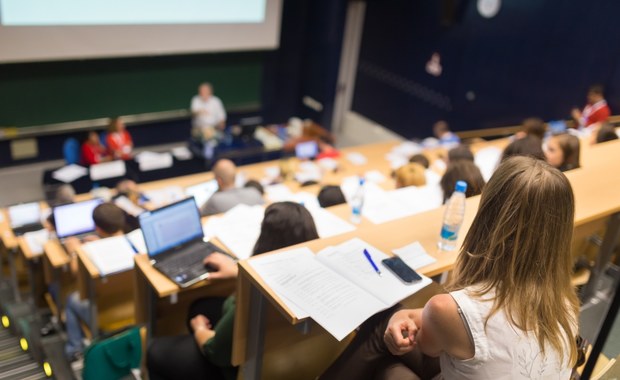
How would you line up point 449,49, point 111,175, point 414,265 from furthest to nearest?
point 449,49, point 111,175, point 414,265

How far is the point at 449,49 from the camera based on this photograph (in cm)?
766

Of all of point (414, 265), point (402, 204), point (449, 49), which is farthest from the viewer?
point (449, 49)

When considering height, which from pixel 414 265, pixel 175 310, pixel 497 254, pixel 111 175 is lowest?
pixel 111 175

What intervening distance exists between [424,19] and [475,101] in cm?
138

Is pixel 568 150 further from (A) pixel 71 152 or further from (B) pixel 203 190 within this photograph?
(A) pixel 71 152

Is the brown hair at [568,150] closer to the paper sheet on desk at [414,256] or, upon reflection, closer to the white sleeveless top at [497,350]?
the paper sheet on desk at [414,256]

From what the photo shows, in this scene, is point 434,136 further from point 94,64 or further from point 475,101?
point 94,64

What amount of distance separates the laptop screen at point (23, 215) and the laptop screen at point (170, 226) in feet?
7.91

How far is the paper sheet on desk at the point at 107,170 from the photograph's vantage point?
641cm

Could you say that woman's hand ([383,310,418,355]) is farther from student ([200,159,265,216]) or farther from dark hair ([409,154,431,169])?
dark hair ([409,154,431,169])

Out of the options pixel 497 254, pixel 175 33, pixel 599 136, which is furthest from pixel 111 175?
pixel 497 254

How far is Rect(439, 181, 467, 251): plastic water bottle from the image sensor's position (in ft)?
6.97

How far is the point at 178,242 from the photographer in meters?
→ 2.83

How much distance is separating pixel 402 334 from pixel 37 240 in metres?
3.48
